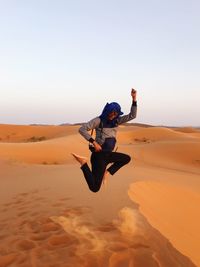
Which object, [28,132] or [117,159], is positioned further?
[28,132]

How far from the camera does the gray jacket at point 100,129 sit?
575cm

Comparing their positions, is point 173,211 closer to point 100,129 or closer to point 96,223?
point 96,223

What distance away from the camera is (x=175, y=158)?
2256 cm

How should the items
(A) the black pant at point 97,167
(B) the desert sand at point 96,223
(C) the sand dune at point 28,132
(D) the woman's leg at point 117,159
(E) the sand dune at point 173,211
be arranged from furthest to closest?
(C) the sand dune at point 28,132 → (D) the woman's leg at point 117,159 → (A) the black pant at point 97,167 → (E) the sand dune at point 173,211 → (B) the desert sand at point 96,223

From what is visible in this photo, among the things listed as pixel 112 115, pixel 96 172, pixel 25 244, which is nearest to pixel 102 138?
pixel 112 115

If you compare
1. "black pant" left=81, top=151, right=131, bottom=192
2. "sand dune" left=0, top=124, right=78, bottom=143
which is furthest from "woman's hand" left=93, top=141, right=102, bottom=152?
"sand dune" left=0, top=124, right=78, bottom=143

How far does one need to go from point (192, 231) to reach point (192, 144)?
64.1ft

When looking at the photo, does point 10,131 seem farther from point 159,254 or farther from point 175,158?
point 159,254

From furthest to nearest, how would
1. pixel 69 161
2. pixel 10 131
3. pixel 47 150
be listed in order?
pixel 10 131 < pixel 47 150 < pixel 69 161

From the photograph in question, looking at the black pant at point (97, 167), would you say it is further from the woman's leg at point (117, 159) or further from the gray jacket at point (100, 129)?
the gray jacket at point (100, 129)

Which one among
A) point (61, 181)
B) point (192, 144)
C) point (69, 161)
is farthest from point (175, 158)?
point (61, 181)

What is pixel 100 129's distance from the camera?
589 centimetres

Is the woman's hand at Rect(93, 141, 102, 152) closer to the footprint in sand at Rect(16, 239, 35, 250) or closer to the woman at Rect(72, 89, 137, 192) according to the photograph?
the woman at Rect(72, 89, 137, 192)

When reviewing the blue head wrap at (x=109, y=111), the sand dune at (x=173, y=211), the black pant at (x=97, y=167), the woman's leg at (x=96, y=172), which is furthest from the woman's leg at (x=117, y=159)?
the sand dune at (x=173, y=211)
